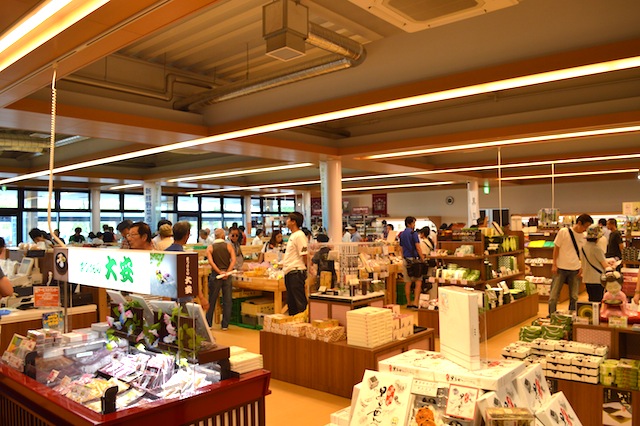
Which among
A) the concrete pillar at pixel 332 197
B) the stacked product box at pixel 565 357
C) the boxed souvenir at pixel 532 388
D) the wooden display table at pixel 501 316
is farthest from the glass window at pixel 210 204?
the boxed souvenir at pixel 532 388

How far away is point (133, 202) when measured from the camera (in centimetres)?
1922

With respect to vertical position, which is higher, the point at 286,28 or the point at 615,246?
the point at 286,28

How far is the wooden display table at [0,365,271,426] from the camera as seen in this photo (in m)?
2.85

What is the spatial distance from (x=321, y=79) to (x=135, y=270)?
415cm

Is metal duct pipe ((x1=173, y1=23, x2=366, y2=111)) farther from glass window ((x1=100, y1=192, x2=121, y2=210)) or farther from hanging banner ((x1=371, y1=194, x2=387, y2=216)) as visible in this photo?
hanging banner ((x1=371, y1=194, x2=387, y2=216))

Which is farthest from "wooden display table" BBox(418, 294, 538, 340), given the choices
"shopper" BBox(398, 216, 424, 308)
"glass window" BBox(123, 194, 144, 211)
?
"glass window" BBox(123, 194, 144, 211)

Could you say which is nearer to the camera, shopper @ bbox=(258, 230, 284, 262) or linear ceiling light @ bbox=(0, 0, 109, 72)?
linear ceiling light @ bbox=(0, 0, 109, 72)

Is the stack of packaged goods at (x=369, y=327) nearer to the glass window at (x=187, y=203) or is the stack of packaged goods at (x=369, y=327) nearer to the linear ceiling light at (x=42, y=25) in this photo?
the linear ceiling light at (x=42, y=25)

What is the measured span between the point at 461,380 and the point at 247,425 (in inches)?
63.5

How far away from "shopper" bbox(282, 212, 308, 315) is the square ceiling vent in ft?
11.2

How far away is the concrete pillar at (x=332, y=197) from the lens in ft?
32.9

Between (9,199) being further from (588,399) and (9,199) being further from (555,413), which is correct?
(555,413)

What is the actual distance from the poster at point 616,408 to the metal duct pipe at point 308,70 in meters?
4.15

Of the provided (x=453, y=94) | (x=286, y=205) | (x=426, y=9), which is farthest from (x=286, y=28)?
(x=286, y=205)
